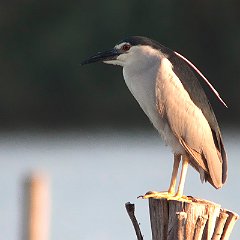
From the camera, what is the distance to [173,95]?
6066mm

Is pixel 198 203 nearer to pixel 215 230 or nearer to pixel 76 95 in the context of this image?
pixel 215 230

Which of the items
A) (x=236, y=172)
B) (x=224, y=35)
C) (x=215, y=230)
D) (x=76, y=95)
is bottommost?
(x=215, y=230)

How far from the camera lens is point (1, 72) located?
17.0m

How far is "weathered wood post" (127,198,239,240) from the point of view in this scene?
15.7 ft

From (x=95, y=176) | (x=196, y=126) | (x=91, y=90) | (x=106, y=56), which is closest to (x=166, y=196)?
(x=196, y=126)

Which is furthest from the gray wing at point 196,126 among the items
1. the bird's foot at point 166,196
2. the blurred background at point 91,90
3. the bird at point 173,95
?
the blurred background at point 91,90

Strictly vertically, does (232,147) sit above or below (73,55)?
below

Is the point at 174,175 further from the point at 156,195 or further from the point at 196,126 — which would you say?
the point at 156,195

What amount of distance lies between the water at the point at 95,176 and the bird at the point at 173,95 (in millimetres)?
1717

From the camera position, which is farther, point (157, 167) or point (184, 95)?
point (157, 167)

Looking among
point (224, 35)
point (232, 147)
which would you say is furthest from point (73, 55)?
point (232, 147)

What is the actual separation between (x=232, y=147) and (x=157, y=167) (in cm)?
112

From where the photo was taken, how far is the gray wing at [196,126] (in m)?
5.94

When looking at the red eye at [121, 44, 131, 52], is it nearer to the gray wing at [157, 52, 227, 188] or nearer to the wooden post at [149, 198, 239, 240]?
the gray wing at [157, 52, 227, 188]
